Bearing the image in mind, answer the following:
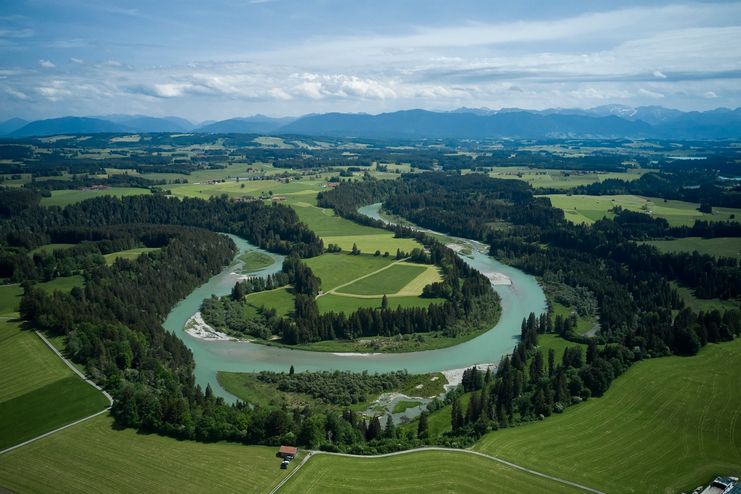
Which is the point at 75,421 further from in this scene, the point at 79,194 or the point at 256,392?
the point at 79,194

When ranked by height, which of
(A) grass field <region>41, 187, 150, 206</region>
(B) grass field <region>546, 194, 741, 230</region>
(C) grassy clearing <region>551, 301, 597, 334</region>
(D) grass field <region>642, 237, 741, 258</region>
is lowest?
(C) grassy clearing <region>551, 301, 597, 334</region>

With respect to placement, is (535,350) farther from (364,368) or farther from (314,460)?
(314,460)

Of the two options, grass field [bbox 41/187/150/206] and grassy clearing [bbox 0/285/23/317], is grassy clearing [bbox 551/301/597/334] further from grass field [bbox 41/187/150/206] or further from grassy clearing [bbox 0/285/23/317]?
grass field [bbox 41/187/150/206]

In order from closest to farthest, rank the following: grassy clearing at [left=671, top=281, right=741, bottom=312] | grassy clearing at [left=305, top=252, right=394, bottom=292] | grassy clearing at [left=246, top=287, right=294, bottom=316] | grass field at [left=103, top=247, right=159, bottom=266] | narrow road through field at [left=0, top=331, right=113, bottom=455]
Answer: narrow road through field at [left=0, top=331, right=113, bottom=455]
grassy clearing at [left=671, top=281, right=741, bottom=312]
grassy clearing at [left=246, top=287, right=294, bottom=316]
grassy clearing at [left=305, top=252, right=394, bottom=292]
grass field at [left=103, top=247, right=159, bottom=266]

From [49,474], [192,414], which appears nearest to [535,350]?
[192,414]

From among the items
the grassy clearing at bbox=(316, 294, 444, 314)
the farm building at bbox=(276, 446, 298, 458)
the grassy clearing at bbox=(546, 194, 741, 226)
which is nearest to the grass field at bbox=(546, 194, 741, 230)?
the grassy clearing at bbox=(546, 194, 741, 226)

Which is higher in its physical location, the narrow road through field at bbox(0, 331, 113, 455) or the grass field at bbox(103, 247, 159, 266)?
the grass field at bbox(103, 247, 159, 266)

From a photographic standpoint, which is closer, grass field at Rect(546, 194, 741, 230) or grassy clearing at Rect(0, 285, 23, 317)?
grassy clearing at Rect(0, 285, 23, 317)

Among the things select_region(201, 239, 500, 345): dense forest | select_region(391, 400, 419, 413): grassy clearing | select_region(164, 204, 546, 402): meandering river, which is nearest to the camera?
select_region(391, 400, 419, 413): grassy clearing
